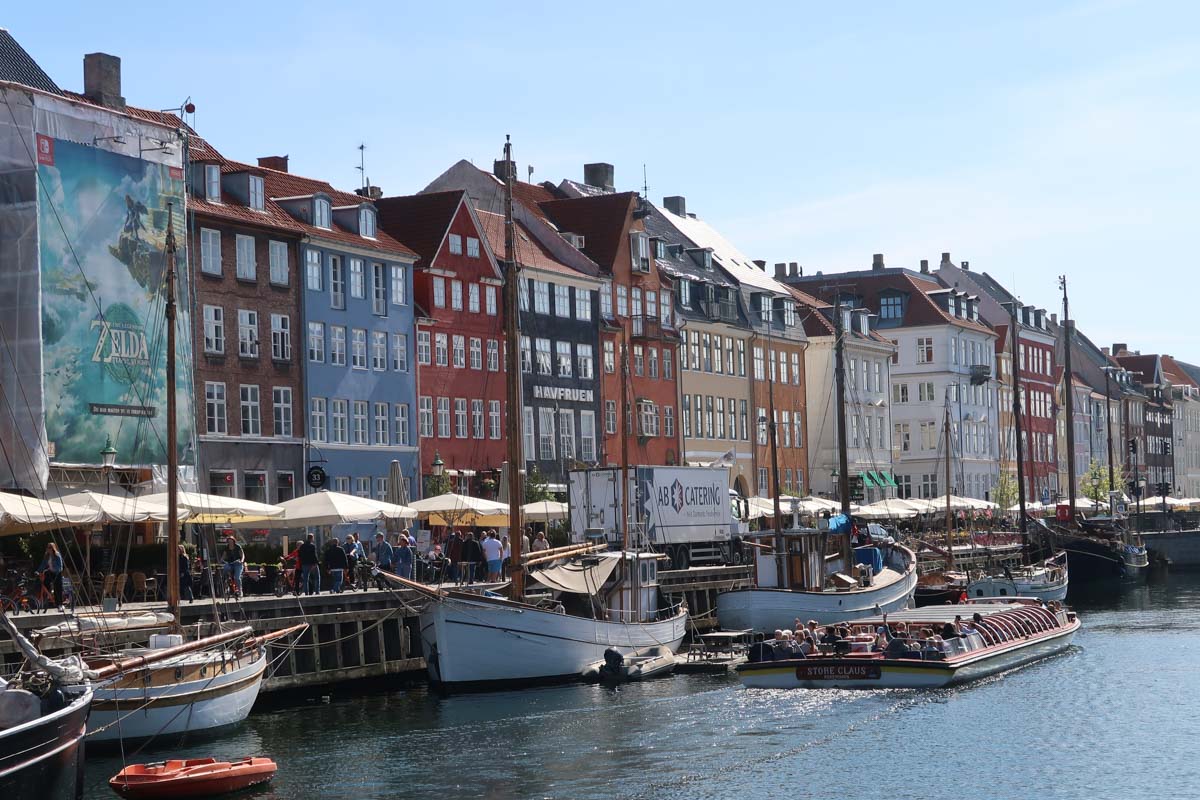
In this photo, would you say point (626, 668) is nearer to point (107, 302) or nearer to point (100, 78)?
point (107, 302)

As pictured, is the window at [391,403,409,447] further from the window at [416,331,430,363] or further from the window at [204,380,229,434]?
the window at [204,380,229,434]

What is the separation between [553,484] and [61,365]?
25.7 metres

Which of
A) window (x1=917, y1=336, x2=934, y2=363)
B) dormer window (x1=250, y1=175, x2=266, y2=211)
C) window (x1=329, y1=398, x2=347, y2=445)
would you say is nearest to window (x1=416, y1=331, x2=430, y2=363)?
window (x1=329, y1=398, x2=347, y2=445)

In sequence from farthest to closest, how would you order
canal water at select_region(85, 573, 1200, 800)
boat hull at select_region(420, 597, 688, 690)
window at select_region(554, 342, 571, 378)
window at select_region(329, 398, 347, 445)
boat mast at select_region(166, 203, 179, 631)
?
window at select_region(554, 342, 571, 378), window at select_region(329, 398, 347, 445), boat hull at select_region(420, 597, 688, 690), boat mast at select_region(166, 203, 179, 631), canal water at select_region(85, 573, 1200, 800)

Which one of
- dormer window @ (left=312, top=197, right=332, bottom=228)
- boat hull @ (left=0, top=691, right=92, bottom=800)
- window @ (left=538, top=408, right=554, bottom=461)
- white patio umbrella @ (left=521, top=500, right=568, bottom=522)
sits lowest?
boat hull @ (left=0, top=691, right=92, bottom=800)

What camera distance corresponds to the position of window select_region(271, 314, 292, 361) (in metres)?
63.7

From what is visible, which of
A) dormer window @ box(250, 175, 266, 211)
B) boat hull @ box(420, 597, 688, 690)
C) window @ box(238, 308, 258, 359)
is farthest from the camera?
dormer window @ box(250, 175, 266, 211)

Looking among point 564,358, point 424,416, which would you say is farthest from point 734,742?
point 564,358

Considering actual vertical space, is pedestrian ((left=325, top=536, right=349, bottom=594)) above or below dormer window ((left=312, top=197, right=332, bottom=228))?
below

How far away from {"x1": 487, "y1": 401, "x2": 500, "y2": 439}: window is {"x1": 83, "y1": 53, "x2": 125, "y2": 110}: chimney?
1984cm

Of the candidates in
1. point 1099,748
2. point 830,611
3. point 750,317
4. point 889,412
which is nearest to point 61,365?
point 830,611

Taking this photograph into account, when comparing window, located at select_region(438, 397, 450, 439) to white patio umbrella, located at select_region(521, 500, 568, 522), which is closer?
white patio umbrella, located at select_region(521, 500, 568, 522)

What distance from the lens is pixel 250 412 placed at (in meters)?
62.2

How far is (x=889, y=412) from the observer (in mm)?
111125
